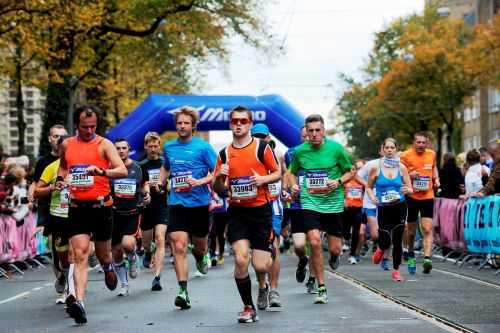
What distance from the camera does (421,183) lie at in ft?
58.9

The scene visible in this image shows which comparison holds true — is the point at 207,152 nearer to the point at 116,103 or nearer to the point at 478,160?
the point at 478,160

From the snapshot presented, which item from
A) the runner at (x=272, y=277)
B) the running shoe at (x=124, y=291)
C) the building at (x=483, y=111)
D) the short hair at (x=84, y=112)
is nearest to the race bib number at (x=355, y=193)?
the runner at (x=272, y=277)

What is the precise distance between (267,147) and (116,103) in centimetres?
4469

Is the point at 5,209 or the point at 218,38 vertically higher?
the point at 218,38

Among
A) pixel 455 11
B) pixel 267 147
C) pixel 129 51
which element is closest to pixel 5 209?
pixel 267 147

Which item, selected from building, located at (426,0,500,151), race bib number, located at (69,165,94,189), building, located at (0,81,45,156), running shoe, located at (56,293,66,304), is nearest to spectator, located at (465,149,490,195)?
running shoe, located at (56,293,66,304)

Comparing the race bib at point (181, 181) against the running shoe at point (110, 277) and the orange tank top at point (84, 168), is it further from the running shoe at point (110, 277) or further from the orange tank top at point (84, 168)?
the orange tank top at point (84, 168)

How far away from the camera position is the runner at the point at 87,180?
10914mm

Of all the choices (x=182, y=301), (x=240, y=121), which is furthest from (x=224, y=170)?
(x=182, y=301)

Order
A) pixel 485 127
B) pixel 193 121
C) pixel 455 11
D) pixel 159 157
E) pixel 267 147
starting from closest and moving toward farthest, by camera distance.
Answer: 1. pixel 267 147
2. pixel 193 121
3. pixel 159 157
4. pixel 485 127
5. pixel 455 11

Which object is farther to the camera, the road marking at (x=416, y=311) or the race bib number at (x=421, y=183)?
the race bib number at (x=421, y=183)

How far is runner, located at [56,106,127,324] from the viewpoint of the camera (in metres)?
10.9

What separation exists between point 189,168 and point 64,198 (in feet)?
4.26

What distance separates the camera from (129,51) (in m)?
43.5
